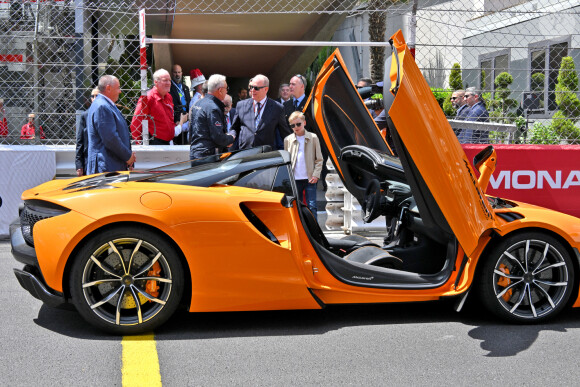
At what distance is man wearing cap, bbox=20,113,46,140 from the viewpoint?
799 cm

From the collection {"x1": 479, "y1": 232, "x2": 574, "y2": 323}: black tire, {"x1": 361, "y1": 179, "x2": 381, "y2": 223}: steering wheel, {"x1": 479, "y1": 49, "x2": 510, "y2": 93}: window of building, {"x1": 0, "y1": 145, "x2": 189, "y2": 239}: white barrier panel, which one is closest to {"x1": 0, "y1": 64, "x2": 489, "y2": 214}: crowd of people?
{"x1": 0, "y1": 145, "x2": 189, "y2": 239}: white barrier panel

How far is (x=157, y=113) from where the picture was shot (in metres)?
8.24

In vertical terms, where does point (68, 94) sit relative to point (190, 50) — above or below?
below

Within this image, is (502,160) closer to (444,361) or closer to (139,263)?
(444,361)

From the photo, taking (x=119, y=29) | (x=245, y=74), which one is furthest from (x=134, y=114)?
(x=245, y=74)

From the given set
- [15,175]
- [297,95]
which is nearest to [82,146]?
[15,175]

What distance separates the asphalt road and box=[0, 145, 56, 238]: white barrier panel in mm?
3002

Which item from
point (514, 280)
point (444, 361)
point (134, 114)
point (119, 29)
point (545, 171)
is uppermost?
point (119, 29)

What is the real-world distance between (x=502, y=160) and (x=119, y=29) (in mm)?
6098

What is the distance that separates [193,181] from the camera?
4223 millimetres

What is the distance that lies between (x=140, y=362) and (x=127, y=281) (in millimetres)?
558

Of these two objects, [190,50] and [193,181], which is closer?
[193,181]

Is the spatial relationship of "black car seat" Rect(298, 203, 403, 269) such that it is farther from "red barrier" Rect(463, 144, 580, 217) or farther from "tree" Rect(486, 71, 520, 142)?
"tree" Rect(486, 71, 520, 142)

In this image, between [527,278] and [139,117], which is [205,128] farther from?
[527,278]
